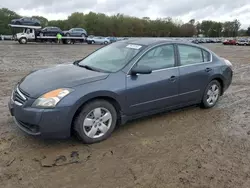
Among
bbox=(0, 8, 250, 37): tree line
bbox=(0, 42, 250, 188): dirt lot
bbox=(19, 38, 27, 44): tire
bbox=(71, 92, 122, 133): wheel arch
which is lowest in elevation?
bbox=(0, 42, 250, 188): dirt lot

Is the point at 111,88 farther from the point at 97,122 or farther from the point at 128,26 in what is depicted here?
the point at 128,26

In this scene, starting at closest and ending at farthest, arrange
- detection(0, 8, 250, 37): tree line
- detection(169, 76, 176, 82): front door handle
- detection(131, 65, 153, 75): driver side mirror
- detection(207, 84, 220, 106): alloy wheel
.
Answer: detection(131, 65, 153, 75): driver side mirror, detection(169, 76, 176, 82): front door handle, detection(207, 84, 220, 106): alloy wheel, detection(0, 8, 250, 37): tree line

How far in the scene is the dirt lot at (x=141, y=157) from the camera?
292 centimetres

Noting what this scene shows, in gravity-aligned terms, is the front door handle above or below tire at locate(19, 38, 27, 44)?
below

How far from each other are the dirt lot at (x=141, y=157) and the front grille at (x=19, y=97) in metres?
0.62

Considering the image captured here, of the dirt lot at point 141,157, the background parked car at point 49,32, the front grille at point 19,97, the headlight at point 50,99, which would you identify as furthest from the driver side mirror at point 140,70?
the background parked car at point 49,32

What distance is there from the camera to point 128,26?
79.8 metres

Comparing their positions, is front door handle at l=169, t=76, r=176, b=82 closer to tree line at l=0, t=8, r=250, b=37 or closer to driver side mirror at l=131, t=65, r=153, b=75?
driver side mirror at l=131, t=65, r=153, b=75

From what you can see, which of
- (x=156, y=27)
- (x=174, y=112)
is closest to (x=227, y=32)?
(x=156, y=27)

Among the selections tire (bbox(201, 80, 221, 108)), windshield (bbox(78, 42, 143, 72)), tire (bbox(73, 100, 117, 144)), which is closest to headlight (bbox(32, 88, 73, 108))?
tire (bbox(73, 100, 117, 144))

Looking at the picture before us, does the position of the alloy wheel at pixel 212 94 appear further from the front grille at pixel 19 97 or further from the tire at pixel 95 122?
the front grille at pixel 19 97

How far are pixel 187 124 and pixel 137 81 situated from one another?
1.36 m

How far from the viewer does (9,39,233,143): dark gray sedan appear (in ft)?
11.2

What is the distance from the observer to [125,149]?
3.64m
